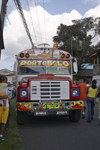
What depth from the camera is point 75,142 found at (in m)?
5.61

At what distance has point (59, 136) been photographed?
627cm

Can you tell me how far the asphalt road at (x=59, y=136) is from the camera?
530cm

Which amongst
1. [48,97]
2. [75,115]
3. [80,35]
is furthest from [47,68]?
[80,35]

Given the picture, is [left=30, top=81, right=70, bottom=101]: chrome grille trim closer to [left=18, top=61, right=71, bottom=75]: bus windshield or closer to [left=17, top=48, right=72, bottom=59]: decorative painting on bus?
[left=18, top=61, right=71, bottom=75]: bus windshield

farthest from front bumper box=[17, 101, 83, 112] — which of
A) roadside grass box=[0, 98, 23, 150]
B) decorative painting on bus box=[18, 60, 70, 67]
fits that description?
decorative painting on bus box=[18, 60, 70, 67]

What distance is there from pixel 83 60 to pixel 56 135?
27787mm

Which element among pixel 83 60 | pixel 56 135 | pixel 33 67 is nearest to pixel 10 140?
pixel 56 135

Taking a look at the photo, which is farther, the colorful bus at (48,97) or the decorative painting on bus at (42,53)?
the decorative painting on bus at (42,53)

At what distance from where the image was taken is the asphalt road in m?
5.30

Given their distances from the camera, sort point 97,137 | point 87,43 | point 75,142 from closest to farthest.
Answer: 1. point 75,142
2. point 97,137
3. point 87,43

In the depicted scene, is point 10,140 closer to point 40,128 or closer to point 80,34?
point 40,128

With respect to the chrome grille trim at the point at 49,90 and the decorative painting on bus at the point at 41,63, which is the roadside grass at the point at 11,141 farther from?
the decorative painting on bus at the point at 41,63

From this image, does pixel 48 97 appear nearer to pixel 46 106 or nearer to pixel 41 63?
pixel 46 106

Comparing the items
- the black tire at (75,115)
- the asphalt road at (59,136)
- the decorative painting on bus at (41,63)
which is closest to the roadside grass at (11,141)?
the asphalt road at (59,136)
